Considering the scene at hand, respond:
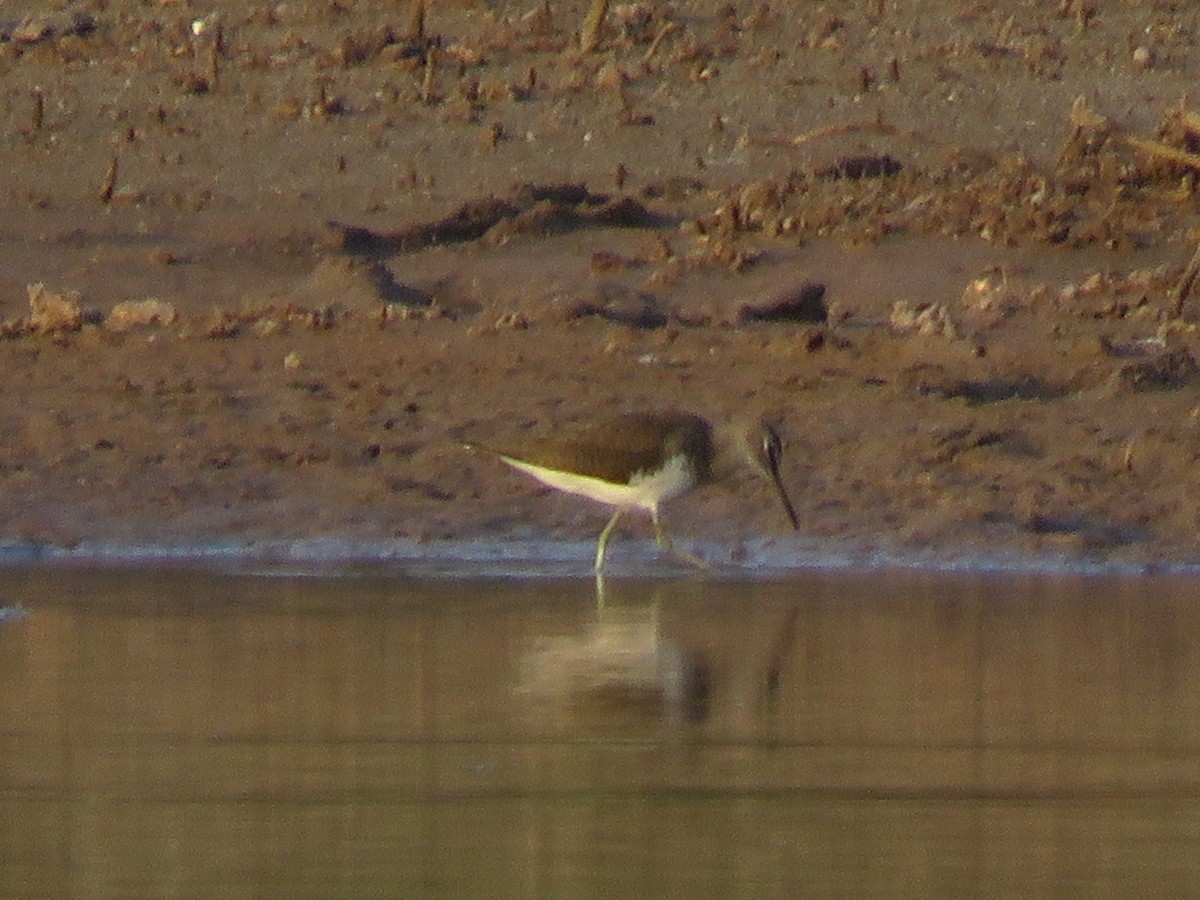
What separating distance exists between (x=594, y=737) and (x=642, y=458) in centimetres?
323

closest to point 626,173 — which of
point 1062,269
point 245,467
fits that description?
point 1062,269

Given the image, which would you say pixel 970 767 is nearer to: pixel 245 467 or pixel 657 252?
pixel 245 467

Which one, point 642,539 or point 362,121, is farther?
point 362,121

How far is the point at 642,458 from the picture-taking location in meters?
9.96

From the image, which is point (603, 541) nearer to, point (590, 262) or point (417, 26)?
point (590, 262)

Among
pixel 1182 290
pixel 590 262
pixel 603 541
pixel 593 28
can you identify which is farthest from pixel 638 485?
pixel 593 28

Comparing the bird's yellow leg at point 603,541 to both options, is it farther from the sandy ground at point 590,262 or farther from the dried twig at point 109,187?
the dried twig at point 109,187

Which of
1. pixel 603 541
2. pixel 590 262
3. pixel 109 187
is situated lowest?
pixel 603 541

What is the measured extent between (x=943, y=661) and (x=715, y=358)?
163 inches

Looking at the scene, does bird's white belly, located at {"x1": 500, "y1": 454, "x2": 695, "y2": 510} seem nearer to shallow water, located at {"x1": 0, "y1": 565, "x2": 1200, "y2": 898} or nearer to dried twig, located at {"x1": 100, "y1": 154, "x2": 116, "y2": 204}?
shallow water, located at {"x1": 0, "y1": 565, "x2": 1200, "y2": 898}

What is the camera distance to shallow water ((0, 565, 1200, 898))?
5520 mm

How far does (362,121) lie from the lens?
15.8 meters

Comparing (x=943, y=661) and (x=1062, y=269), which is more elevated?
(x=1062, y=269)

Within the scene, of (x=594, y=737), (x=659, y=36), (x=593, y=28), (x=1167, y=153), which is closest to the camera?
(x=594, y=737)
